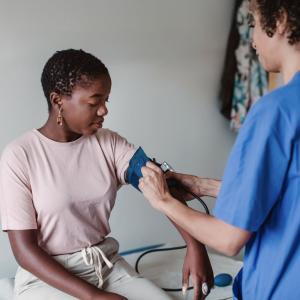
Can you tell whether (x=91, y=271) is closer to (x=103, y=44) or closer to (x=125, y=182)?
(x=125, y=182)

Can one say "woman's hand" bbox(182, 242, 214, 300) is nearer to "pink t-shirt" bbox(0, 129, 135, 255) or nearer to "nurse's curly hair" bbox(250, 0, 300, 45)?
"pink t-shirt" bbox(0, 129, 135, 255)

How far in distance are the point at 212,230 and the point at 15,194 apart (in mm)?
662

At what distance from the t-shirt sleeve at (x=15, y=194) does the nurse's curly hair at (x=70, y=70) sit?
240 mm

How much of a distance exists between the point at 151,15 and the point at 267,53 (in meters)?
1.17

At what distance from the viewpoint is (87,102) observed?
1411 mm

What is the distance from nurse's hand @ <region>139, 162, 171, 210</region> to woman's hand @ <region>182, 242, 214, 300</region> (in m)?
0.32

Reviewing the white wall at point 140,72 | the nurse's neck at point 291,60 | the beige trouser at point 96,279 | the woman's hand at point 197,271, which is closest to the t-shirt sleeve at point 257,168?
the nurse's neck at point 291,60

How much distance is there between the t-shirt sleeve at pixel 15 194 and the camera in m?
1.37

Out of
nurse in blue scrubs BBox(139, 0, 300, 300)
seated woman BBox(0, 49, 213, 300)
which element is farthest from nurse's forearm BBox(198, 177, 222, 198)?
nurse in blue scrubs BBox(139, 0, 300, 300)

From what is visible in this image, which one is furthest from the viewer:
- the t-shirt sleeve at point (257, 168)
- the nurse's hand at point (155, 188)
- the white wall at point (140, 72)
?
the white wall at point (140, 72)

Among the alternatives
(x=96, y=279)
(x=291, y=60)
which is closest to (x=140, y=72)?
(x=96, y=279)

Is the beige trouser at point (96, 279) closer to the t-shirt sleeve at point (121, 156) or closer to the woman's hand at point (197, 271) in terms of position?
the woman's hand at point (197, 271)

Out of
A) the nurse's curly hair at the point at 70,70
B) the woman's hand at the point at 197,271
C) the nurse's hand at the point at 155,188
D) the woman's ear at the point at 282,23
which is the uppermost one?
the woman's ear at the point at 282,23

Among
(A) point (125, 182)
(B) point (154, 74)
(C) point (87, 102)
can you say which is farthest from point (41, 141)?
(B) point (154, 74)
